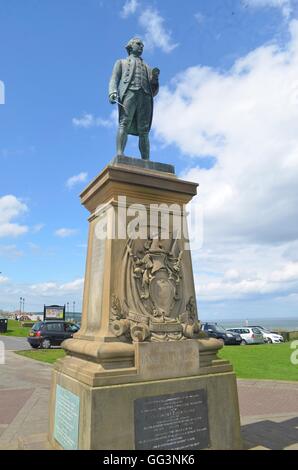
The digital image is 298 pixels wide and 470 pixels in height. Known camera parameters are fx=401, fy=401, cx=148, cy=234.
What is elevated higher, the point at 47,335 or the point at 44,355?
the point at 47,335

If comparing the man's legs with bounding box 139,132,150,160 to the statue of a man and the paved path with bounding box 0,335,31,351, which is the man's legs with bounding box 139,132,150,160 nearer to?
the statue of a man

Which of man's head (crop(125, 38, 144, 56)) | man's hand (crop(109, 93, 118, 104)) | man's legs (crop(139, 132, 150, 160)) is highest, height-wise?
man's head (crop(125, 38, 144, 56))

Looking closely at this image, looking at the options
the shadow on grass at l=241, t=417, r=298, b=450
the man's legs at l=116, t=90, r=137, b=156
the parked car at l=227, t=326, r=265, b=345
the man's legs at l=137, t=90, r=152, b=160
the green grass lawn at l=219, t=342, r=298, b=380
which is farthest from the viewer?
the parked car at l=227, t=326, r=265, b=345

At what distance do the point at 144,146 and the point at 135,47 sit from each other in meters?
1.56

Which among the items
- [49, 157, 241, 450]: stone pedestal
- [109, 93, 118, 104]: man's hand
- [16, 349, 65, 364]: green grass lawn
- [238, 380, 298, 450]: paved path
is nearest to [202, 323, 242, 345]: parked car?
[16, 349, 65, 364]: green grass lawn

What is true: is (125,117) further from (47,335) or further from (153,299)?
(47,335)

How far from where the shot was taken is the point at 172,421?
465 centimetres

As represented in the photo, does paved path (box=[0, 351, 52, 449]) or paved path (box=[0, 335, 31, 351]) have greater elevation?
paved path (box=[0, 335, 31, 351])

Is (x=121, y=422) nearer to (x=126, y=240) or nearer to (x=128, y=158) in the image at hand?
(x=126, y=240)

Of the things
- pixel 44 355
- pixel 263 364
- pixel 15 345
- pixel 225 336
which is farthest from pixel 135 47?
pixel 15 345

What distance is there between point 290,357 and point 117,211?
1367cm

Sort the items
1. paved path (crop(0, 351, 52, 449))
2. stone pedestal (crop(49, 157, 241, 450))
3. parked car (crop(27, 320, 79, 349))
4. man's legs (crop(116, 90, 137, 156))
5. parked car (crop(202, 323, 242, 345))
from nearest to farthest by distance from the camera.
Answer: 1. stone pedestal (crop(49, 157, 241, 450))
2. man's legs (crop(116, 90, 137, 156))
3. paved path (crop(0, 351, 52, 449))
4. parked car (crop(27, 320, 79, 349))
5. parked car (crop(202, 323, 242, 345))

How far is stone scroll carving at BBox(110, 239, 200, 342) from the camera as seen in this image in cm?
493

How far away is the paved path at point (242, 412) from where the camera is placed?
6.01 m
